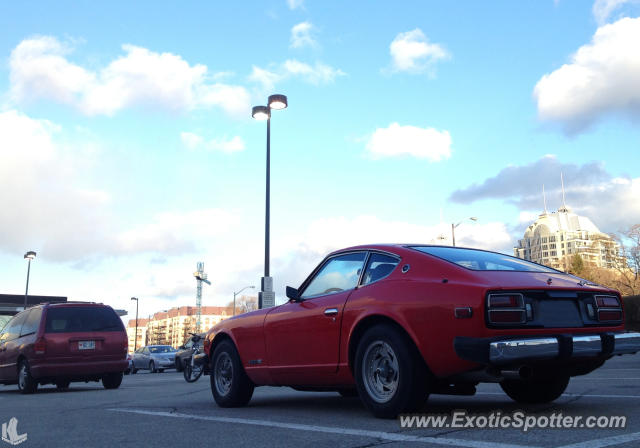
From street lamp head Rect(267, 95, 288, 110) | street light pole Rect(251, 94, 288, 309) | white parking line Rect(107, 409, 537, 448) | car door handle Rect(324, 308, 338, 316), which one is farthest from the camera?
street lamp head Rect(267, 95, 288, 110)

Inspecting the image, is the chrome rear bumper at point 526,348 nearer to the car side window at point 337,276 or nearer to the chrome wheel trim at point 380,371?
the chrome wheel trim at point 380,371

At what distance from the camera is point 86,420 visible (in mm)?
5980

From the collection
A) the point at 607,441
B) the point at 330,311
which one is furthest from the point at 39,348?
the point at 607,441

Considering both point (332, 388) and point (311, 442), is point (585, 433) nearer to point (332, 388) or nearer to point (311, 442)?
point (311, 442)

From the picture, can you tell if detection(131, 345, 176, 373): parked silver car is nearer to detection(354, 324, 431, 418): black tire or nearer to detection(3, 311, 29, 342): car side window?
detection(3, 311, 29, 342): car side window

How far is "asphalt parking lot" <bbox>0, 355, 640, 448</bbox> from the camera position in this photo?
3975 millimetres

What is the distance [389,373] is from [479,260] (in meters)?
1.27

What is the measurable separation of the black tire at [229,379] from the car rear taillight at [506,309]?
3298 mm

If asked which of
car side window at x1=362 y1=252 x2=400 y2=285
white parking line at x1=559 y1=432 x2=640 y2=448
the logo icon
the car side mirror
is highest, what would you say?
car side window at x1=362 y1=252 x2=400 y2=285

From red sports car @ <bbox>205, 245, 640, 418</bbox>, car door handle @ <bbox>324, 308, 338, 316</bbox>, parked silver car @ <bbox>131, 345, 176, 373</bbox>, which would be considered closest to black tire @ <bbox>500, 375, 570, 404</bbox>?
red sports car @ <bbox>205, 245, 640, 418</bbox>

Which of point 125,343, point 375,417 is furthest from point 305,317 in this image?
point 125,343

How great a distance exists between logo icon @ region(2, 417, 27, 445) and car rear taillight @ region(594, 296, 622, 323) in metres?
4.38

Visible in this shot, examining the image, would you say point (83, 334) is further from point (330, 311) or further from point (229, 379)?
point (330, 311)

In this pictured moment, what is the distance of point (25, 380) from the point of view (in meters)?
12.2
